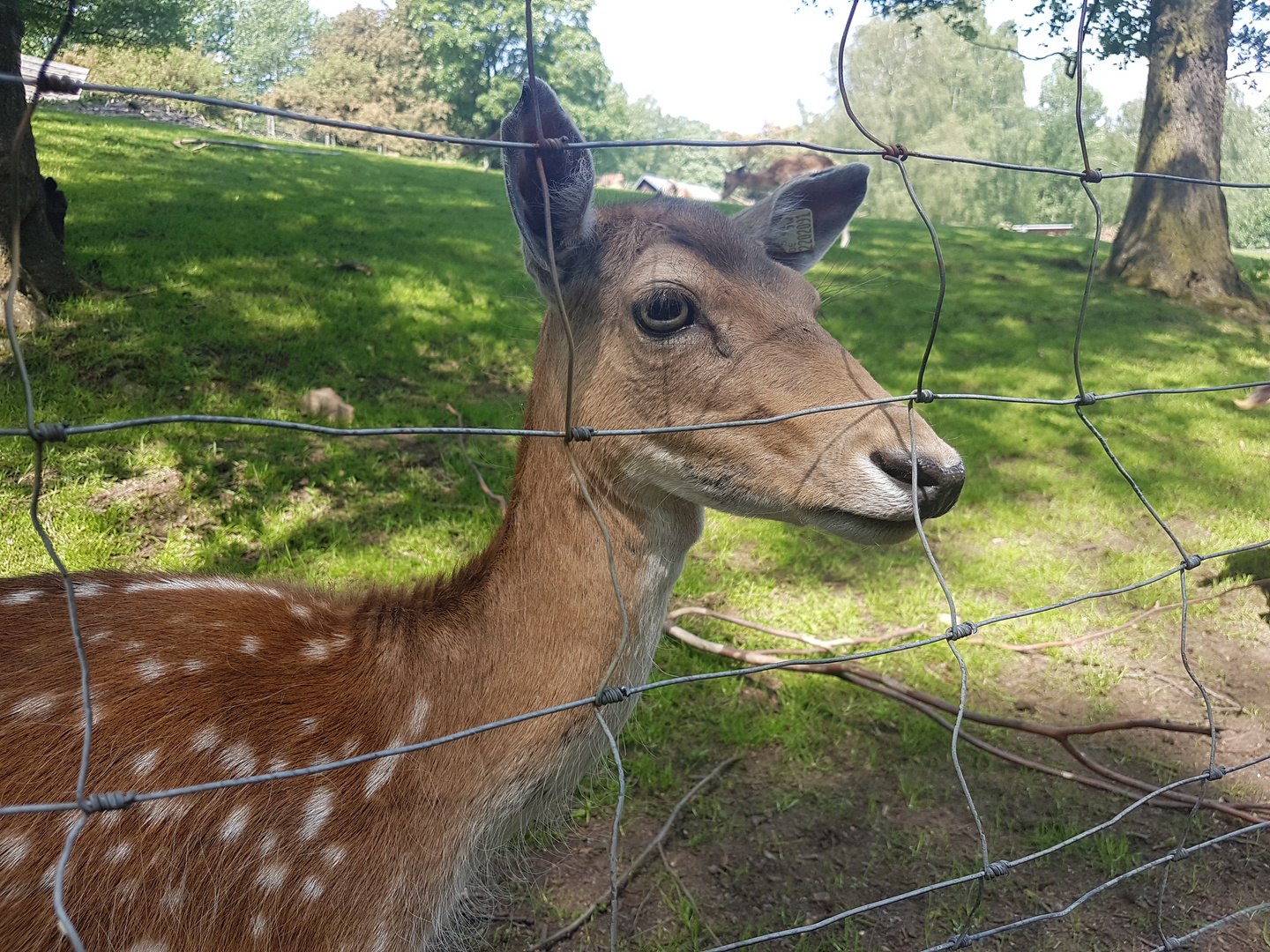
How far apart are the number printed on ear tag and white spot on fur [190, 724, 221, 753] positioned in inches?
72.4

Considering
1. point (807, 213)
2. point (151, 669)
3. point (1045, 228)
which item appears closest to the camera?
point (151, 669)

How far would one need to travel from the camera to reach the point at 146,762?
5.40 feet

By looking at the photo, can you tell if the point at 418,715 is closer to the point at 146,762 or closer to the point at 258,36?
the point at 146,762

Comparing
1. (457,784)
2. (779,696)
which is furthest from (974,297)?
(457,784)

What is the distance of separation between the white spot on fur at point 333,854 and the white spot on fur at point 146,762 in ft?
1.21

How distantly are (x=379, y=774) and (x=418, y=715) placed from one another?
0.46ft

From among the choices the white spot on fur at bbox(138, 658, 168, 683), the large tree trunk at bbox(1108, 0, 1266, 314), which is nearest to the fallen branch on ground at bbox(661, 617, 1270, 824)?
the white spot on fur at bbox(138, 658, 168, 683)

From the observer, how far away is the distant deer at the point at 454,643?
164cm

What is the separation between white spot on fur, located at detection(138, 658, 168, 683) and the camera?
5.75ft

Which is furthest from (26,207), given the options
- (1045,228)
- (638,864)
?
(1045,228)

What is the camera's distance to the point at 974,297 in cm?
1018

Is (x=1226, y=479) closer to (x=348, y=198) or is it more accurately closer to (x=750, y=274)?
(x=750, y=274)

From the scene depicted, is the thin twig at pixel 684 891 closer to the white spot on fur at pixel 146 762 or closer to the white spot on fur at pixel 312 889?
the white spot on fur at pixel 312 889

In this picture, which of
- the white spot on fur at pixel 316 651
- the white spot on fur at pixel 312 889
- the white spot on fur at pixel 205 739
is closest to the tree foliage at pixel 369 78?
the white spot on fur at pixel 316 651
